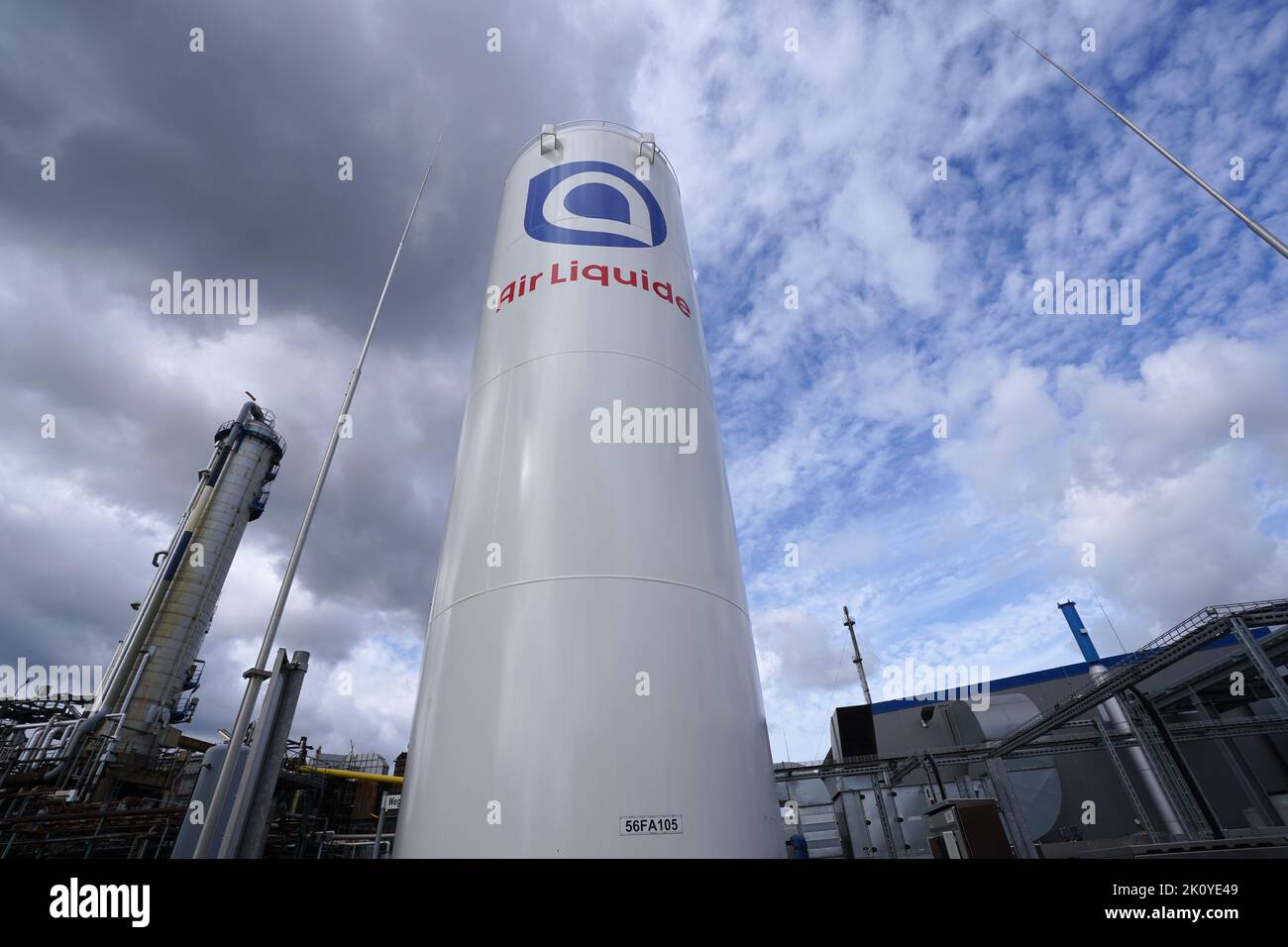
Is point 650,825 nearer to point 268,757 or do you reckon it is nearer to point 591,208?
point 268,757

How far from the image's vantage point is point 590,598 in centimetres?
519

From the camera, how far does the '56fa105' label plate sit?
433 cm

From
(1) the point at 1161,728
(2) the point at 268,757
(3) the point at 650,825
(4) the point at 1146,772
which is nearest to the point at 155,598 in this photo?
(2) the point at 268,757

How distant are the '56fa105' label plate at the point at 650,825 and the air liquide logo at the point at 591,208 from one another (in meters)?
6.35

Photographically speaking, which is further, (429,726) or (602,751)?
(429,726)

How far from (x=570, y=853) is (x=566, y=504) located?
278 cm

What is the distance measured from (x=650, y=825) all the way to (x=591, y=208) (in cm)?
712

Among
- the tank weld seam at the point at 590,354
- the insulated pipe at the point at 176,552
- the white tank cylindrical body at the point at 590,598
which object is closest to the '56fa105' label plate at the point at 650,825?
the white tank cylindrical body at the point at 590,598

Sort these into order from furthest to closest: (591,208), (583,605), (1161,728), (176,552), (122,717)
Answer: (176,552)
(122,717)
(1161,728)
(591,208)
(583,605)

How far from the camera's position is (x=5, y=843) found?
46.5 ft

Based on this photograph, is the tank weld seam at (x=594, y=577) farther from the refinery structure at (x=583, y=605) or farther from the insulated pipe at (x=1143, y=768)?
the insulated pipe at (x=1143, y=768)
